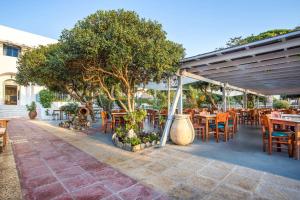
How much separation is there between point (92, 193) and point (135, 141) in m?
2.39

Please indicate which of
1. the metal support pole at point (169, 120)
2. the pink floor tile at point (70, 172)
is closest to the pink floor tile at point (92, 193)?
the pink floor tile at point (70, 172)

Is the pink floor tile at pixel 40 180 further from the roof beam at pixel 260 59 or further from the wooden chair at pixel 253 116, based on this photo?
the wooden chair at pixel 253 116

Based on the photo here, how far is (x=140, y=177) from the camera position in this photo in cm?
307

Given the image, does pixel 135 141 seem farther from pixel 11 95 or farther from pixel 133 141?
pixel 11 95

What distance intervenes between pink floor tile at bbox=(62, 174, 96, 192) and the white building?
1722 centimetres

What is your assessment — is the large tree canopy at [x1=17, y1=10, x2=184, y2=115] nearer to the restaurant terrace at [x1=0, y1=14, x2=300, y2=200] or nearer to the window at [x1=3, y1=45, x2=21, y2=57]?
the restaurant terrace at [x1=0, y1=14, x2=300, y2=200]

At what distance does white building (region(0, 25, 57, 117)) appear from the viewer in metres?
Result: 16.6

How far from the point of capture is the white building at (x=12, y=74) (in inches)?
652

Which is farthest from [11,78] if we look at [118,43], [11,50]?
[118,43]

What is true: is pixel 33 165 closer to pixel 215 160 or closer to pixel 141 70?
pixel 141 70

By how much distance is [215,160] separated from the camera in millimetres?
3912

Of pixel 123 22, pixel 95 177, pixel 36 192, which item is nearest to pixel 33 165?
pixel 36 192

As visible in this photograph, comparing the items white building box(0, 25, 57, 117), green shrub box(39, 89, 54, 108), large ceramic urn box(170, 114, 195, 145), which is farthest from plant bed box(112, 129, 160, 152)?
white building box(0, 25, 57, 117)

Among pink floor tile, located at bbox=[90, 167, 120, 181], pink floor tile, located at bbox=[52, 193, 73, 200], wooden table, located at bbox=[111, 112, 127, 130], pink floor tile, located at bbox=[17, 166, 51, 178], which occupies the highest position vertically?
wooden table, located at bbox=[111, 112, 127, 130]
